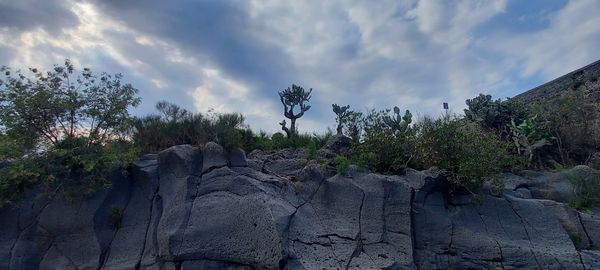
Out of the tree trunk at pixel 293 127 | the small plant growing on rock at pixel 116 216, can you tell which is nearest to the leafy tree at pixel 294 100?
the tree trunk at pixel 293 127

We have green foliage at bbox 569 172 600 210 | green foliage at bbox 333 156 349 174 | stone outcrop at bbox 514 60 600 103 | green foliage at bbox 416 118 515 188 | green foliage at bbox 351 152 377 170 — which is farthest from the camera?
stone outcrop at bbox 514 60 600 103

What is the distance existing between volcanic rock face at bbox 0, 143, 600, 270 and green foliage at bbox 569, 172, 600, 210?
669 mm

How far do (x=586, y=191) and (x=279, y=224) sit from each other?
27.6 feet

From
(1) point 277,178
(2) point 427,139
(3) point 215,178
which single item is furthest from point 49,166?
(2) point 427,139

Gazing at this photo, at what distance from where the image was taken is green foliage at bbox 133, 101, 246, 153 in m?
11.5

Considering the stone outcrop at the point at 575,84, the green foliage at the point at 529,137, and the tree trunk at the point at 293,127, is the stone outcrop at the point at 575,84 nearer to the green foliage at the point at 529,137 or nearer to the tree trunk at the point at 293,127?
the green foliage at the point at 529,137

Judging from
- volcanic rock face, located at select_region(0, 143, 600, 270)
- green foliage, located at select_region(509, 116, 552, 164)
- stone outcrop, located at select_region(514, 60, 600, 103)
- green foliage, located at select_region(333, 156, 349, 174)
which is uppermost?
stone outcrop, located at select_region(514, 60, 600, 103)

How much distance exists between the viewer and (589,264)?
9602mm

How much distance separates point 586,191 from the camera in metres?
11.6

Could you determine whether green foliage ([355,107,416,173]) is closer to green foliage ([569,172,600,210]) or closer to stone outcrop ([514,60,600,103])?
green foliage ([569,172,600,210])

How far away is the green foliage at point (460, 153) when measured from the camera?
34.0 feet

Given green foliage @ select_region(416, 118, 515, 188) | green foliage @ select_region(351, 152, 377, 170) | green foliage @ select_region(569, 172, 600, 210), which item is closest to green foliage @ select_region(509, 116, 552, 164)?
green foliage @ select_region(569, 172, 600, 210)

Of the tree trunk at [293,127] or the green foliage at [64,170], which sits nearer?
the green foliage at [64,170]

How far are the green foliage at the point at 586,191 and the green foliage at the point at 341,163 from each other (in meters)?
6.07
